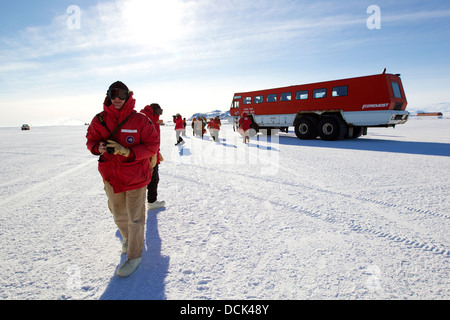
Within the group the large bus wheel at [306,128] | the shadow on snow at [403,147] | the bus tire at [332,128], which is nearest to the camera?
the shadow on snow at [403,147]

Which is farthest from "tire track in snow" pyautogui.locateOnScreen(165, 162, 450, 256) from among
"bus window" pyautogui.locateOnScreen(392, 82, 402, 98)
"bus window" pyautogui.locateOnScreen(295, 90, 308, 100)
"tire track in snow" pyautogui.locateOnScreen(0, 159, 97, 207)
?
"bus window" pyautogui.locateOnScreen(295, 90, 308, 100)

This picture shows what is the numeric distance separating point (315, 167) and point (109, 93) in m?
5.51

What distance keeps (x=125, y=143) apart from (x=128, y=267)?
1.11 meters

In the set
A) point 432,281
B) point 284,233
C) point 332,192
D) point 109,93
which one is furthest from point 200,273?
point 332,192

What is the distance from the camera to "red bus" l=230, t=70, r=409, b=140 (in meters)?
10.9

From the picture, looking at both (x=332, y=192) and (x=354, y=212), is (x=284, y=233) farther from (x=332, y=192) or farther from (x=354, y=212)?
(x=332, y=192)

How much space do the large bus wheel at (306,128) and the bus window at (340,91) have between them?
168 cm

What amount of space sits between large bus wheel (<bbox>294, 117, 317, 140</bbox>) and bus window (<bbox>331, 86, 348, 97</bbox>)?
168 cm

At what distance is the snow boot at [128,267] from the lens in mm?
2117

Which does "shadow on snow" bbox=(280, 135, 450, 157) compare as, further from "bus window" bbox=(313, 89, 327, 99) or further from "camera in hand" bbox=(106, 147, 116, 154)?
"camera in hand" bbox=(106, 147, 116, 154)

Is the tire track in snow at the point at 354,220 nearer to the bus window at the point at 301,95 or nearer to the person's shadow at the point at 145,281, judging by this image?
the person's shadow at the point at 145,281

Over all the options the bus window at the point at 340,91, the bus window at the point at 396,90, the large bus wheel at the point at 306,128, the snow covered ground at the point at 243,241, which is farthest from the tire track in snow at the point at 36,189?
the bus window at the point at 396,90

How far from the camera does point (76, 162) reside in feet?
25.1

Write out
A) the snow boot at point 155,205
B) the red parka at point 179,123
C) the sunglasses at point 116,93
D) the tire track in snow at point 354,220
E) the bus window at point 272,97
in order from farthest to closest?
the bus window at point 272,97, the red parka at point 179,123, the snow boot at point 155,205, the tire track in snow at point 354,220, the sunglasses at point 116,93
